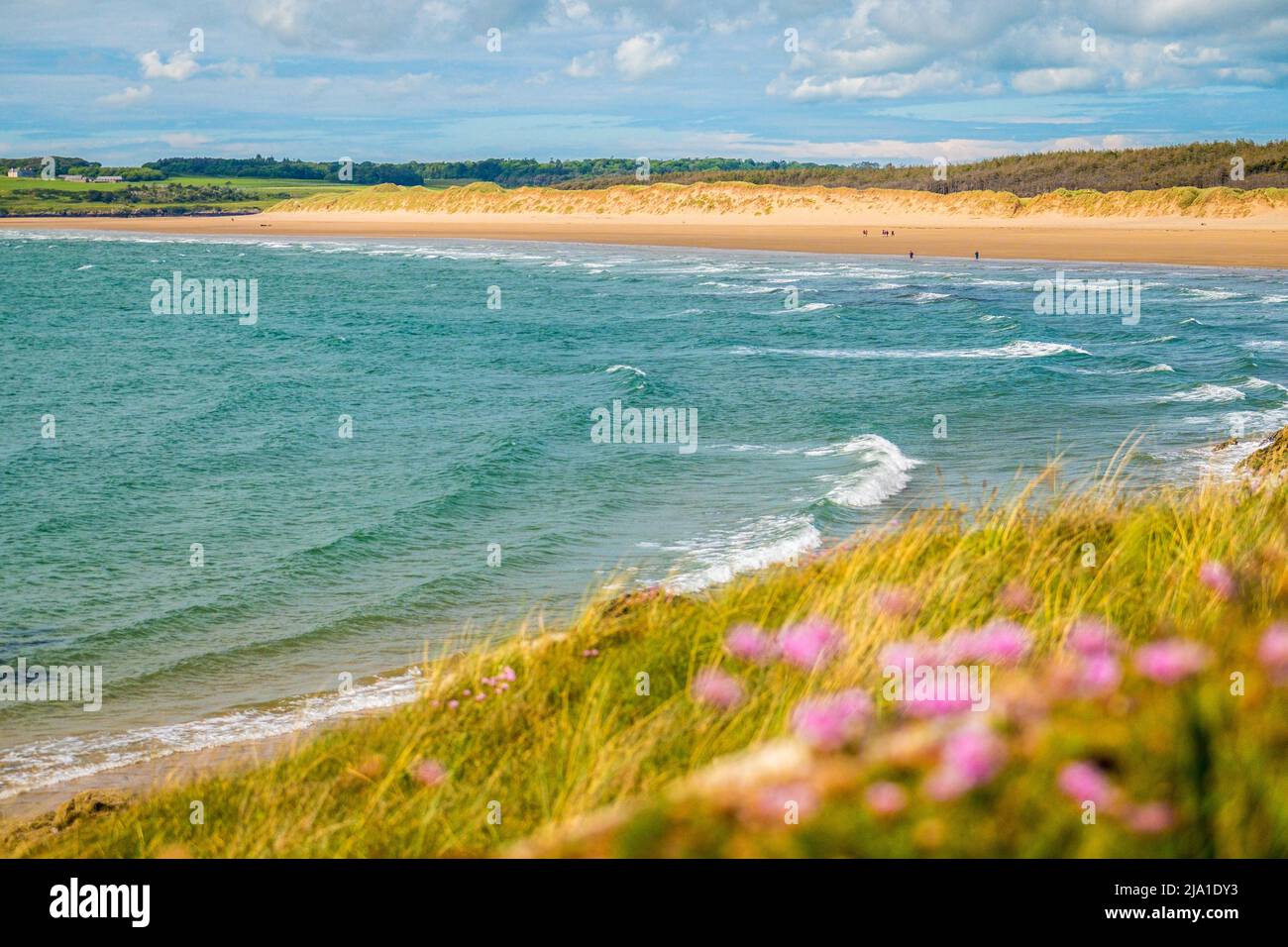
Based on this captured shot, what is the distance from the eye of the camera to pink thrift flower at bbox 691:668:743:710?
4285mm

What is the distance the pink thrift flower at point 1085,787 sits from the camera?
85.9 inches

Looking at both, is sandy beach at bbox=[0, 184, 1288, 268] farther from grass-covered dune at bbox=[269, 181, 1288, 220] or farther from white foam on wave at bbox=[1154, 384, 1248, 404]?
white foam on wave at bbox=[1154, 384, 1248, 404]

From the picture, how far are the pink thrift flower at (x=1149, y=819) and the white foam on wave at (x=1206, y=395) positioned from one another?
22382mm

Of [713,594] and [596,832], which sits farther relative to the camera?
[713,594]

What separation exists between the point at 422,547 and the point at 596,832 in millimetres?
11658

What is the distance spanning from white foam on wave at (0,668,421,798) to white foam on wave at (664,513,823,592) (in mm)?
3389

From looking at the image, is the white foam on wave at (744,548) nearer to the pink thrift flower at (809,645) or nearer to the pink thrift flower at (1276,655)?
the pink thrift flower at (809,645)

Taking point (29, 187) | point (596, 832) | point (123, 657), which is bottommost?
point (123, 657)

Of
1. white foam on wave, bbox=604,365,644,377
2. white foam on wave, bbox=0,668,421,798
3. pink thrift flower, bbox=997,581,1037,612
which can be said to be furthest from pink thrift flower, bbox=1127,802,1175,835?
white foam on wave, bbox=604,365,644,377

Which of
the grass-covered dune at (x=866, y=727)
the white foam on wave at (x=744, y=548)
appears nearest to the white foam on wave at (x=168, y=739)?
the grass-covered dune at (x=866, y=727)

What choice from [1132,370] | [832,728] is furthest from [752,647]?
[1132,370]

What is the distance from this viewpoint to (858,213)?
92312mm
